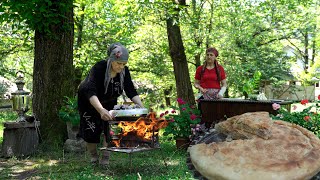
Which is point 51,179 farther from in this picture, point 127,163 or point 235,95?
point 235,95

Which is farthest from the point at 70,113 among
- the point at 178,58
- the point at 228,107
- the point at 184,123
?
the point at 178,58

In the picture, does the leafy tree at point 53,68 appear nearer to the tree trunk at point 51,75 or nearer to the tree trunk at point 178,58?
the tree trunk at point 51,75

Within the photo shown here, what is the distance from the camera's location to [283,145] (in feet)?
6.96

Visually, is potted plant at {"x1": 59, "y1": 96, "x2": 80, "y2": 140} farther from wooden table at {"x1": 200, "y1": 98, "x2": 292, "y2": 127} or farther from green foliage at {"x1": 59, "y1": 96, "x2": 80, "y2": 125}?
wooden table at {"x1": 200, "y1": 98, "x2": 292, "y2": 127}

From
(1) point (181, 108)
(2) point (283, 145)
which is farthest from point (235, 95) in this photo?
(2) point (283, 145)

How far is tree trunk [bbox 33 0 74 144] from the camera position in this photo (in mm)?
7422

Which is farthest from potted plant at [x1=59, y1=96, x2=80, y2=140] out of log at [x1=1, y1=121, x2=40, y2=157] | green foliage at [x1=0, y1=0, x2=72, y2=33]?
green foliage at [x1=0, y1=0, x2=72, y2=33]

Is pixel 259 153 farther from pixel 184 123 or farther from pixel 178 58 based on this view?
pixel 178 58

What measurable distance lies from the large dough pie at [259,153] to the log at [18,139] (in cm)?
495

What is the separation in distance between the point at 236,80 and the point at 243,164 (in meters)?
15.2

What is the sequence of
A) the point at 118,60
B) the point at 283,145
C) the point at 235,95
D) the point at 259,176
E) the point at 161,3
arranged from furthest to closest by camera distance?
the point at 235,95 → the point at 161,3 → the point at 118,60 → the point at 283,145 → the point at 259,176

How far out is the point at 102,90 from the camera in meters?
5.20

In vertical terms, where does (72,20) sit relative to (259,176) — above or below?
above

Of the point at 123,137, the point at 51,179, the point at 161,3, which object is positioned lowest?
the point at 51,179
